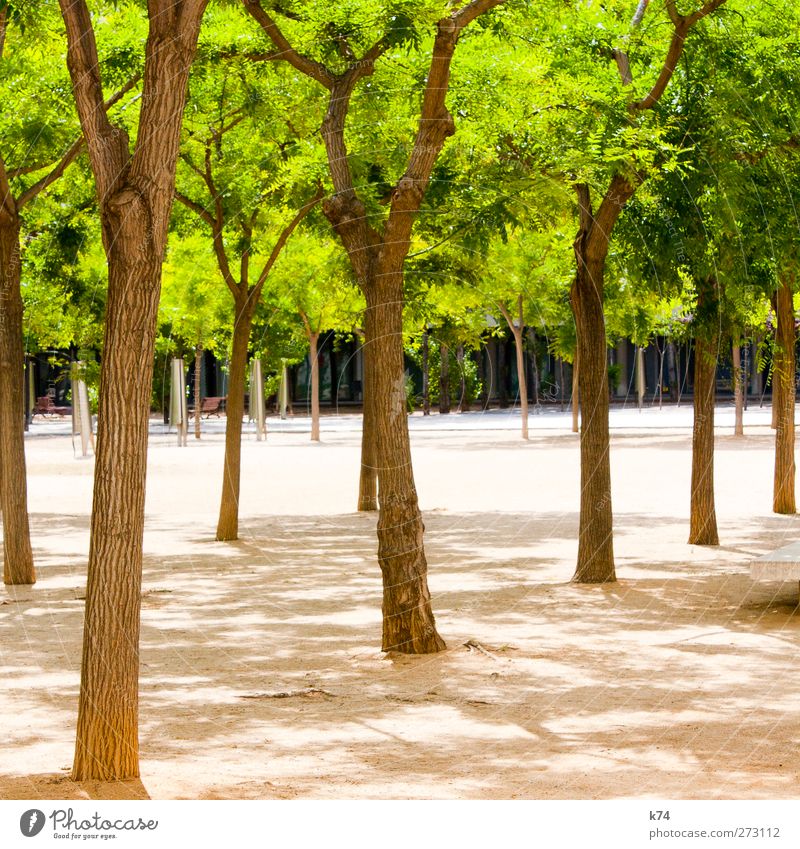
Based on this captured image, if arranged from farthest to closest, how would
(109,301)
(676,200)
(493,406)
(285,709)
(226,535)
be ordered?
1. (493,406)
2. (226,535)
3. (676,200)
4. (285,709)
5. (109,301)

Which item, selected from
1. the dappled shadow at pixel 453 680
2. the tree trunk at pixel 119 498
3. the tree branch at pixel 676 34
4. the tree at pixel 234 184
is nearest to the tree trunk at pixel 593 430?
the dappled shadow at pixel 453 680

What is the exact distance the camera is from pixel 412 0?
34.0 feet

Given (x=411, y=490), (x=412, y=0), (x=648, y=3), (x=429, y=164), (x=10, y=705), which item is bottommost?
(x=10, y=705)

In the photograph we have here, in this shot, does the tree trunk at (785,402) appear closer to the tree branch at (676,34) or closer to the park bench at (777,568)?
the tree branch at (676,34)

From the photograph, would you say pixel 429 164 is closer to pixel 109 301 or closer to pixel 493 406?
pixel 109 301

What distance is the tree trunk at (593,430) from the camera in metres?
12.7

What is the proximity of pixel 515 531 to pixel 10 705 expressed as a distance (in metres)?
9.79

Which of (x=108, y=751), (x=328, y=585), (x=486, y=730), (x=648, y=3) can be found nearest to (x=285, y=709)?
(x=486, y=730)

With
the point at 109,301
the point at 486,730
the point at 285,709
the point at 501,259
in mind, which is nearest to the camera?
the point at 109,301

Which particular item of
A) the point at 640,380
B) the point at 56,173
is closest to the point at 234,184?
the point at 56,173

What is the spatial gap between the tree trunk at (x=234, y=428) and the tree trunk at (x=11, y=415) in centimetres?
349

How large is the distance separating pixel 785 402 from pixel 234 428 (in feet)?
20.8

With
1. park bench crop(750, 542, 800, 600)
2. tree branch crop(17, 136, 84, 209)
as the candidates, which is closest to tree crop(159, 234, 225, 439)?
tree branch crop(17, 136, 84, 209)

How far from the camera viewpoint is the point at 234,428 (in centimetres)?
1733
